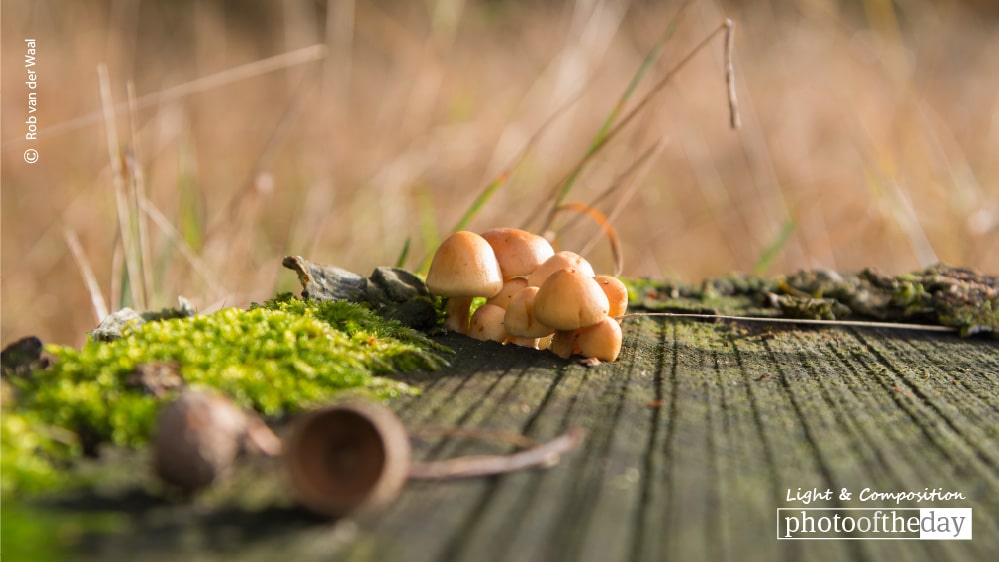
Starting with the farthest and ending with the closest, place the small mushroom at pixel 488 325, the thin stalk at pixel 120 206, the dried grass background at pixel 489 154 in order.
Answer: the dried grass background at pixel 489 154 → the thin stalk at pixel 120 206 → the small mushroom at pixel 488 325

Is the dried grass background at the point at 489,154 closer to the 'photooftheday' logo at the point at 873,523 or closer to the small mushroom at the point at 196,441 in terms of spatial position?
the small mushroom at the point at 196,441

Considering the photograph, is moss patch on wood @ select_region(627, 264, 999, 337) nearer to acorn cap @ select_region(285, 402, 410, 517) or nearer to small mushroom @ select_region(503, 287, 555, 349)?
small mushroom @ select_region(503, 287, 555, 349)

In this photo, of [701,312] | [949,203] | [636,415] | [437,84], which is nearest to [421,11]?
[437,84]

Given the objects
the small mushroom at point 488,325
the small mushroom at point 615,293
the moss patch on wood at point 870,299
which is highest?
the moss patch on wood at point 870,299

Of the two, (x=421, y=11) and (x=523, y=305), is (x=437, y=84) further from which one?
(x=421, y=11)

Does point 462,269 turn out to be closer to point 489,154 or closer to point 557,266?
point 557,266

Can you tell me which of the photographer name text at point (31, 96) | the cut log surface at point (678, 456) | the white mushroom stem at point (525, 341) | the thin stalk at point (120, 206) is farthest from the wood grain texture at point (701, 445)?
the photographer name text at point (31, 96)
